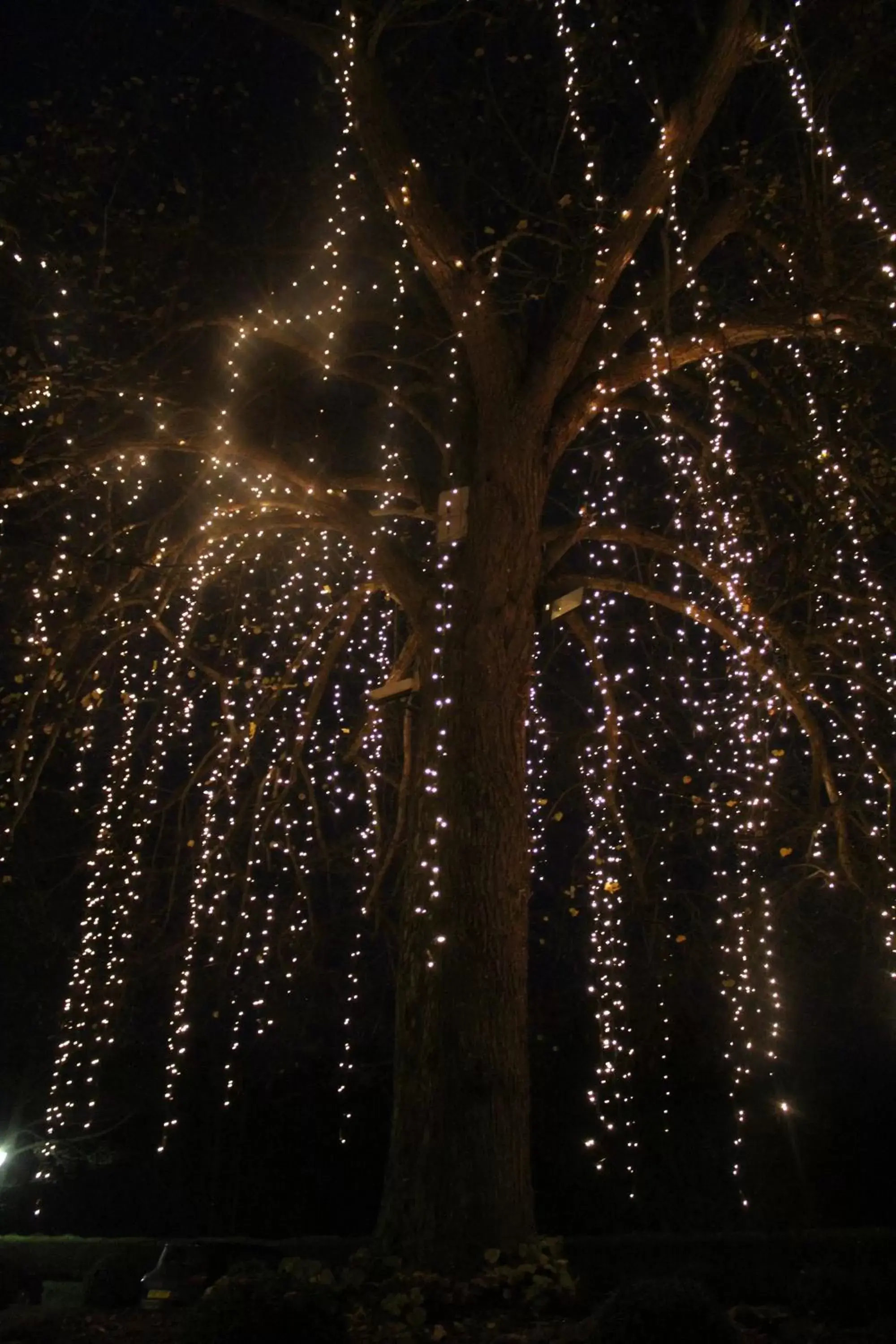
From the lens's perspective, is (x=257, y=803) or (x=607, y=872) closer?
(x=257, y=803)

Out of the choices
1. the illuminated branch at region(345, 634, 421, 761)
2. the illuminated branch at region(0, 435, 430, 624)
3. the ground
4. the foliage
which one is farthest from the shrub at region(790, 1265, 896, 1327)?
the illuminated branch at region(0, 435, 430, 624)

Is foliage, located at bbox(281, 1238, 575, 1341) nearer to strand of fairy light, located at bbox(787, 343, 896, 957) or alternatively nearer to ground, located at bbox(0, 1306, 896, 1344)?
ground, located at bbox(0, 1306, 896, 1344)

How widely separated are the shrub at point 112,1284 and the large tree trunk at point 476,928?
3469mm

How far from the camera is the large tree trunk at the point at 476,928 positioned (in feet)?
15.1

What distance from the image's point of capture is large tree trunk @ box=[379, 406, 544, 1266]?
181 inches

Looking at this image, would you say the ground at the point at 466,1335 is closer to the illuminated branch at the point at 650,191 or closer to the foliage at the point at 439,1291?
the foliage at the point at 439,1291

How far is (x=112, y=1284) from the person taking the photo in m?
7.34

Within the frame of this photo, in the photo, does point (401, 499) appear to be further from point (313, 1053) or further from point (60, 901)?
point (60, 901)

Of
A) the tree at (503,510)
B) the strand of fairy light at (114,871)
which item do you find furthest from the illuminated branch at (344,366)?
the strand of fairy light at (114,871)

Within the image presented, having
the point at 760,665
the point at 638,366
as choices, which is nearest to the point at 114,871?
the point at 760,665

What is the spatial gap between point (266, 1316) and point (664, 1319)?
1141 mm

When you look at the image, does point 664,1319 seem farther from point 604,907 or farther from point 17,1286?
point 17,1286

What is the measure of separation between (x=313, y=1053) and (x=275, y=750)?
14.4 feet

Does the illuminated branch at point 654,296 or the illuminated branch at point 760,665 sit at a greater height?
the illuminated branch at point 654,296
